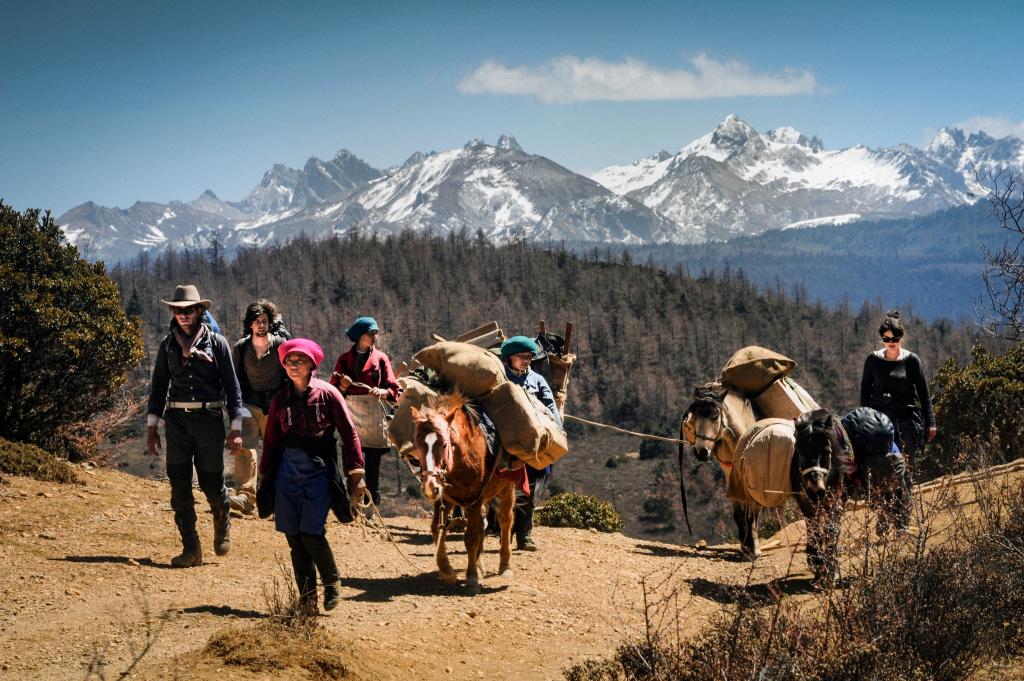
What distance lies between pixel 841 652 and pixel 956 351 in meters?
179

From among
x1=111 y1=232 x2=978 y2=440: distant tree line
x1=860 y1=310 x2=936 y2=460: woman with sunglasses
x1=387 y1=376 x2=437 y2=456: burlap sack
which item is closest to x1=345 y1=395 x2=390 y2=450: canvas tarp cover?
x1=387 y1=376 x2=437 y2=456: burlap sack

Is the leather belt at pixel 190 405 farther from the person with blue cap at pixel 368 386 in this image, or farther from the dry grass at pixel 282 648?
the dry grass at pixel 282 648

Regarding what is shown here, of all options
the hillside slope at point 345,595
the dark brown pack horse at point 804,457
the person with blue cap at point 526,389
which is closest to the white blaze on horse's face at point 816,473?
the dark brown pack horse at point 804,457

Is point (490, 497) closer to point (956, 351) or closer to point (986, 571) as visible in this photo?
point (986, 571)

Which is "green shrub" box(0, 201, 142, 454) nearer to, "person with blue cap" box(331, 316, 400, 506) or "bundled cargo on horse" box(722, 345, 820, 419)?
"person with blue cap" box(331, 316, 400, 506)

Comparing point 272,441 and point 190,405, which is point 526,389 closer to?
point 190,405

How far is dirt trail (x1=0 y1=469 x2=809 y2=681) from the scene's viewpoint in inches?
279

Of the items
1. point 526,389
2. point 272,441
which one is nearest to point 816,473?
point 526,389

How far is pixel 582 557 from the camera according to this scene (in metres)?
11.1

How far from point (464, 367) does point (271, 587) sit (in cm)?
245

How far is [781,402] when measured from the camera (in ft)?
38.3

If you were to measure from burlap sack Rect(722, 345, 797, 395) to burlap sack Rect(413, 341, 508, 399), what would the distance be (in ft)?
11.1

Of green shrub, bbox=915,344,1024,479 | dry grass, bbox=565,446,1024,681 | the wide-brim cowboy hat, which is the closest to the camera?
dry grass, bbox=565,446,1024,681

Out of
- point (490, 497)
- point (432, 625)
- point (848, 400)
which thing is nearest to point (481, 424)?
point (490, 497)
